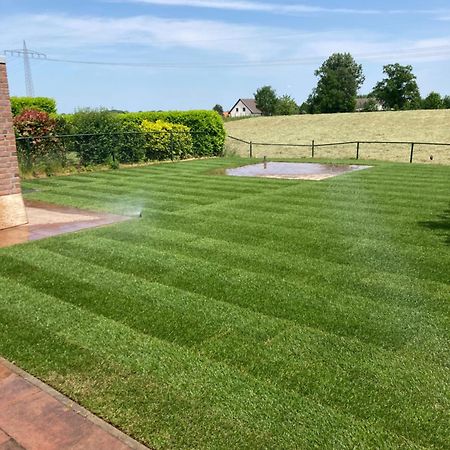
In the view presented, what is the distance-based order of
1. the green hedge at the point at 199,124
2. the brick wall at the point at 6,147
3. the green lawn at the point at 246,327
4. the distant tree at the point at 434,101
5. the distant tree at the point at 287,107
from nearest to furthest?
1. the green lawn at the point at 246,327
2. the brick wall at the point at 6,147
3. the green hedge at the point at 199,124
4. the distant tree at the point at 434,101
5. the distant tree at the point at 287,107

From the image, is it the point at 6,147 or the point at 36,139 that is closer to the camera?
the point at 6,147

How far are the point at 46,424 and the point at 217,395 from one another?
1.16 metres

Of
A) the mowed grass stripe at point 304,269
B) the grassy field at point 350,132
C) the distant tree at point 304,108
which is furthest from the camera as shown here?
the distant tree at point 304,108

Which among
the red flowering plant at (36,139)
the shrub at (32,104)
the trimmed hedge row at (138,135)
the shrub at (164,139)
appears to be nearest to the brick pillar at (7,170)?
the red flowering plant at (36,139)

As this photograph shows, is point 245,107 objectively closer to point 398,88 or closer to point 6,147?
point 398,88

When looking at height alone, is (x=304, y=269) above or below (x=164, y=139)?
below

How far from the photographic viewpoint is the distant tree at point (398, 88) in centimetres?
9688

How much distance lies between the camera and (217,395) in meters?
3.25

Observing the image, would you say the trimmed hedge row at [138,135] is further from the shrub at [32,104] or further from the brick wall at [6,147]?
the brick wall at [6,147]

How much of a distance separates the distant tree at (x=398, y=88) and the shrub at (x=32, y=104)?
85419mm

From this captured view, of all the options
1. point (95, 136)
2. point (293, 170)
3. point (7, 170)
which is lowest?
point (293, 170)

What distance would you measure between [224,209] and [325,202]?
2.33m

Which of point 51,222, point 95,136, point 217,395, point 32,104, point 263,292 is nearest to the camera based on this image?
point 217,395

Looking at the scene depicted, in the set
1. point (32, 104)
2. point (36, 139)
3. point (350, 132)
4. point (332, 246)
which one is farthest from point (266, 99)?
point (332, 246)
